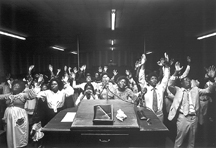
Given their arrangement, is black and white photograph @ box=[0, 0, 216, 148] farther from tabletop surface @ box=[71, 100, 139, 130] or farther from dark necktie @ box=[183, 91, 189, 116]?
tabletop surface @ box=[71, 100, 139, 130]

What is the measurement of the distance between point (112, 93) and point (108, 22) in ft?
5.34

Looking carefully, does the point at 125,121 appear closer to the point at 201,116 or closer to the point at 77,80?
the point at 77,80

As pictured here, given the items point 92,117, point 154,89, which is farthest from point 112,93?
point 92,117

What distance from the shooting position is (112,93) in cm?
384

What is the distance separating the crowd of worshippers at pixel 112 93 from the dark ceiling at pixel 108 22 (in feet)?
1.72

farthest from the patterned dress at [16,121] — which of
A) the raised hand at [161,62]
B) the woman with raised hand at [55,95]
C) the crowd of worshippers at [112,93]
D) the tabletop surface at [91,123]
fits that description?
the raised hand at [161,62]

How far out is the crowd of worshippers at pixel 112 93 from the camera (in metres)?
3.84

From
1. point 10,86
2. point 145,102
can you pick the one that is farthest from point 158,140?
point 10,86

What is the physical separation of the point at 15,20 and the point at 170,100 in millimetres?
3796

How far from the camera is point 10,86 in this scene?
3.88 meters

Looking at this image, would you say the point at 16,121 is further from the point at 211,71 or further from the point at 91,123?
the point at 211,71

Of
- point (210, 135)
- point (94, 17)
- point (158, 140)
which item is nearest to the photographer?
point (158, 140)

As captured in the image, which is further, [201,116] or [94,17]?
[201,116]

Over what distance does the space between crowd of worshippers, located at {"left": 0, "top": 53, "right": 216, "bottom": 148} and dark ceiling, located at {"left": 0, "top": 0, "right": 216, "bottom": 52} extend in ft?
1.72
